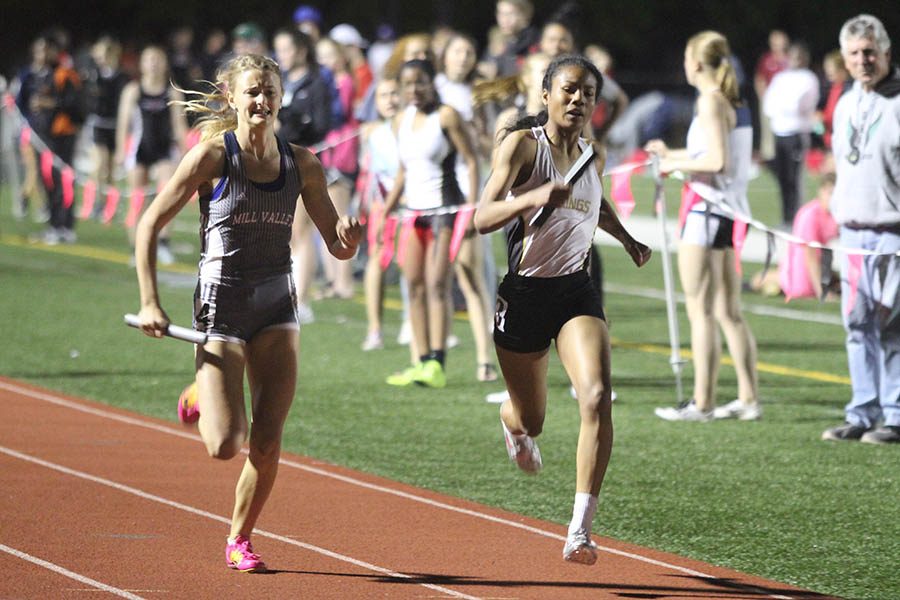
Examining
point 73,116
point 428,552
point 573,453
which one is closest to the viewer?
point 428,552

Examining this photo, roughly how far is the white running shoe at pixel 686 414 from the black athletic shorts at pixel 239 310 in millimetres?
4350

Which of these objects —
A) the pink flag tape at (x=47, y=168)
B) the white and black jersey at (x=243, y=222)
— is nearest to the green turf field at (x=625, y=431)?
the white and black jersey at (x=243, y=222)

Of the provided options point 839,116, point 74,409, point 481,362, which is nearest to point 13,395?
point 74,409

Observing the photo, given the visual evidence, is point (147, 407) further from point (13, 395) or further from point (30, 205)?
point (30, 205)

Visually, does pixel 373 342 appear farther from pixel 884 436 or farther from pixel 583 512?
pixel 583 512

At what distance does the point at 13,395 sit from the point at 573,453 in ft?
12.4

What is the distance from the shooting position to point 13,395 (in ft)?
36.1

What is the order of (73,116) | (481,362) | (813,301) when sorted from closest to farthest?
1. (481,362)
2. (813,301)
3. (73,116)

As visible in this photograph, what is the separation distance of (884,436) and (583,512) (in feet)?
12.1

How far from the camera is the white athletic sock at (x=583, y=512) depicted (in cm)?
645

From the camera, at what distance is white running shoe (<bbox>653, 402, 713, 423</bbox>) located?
10.4 m

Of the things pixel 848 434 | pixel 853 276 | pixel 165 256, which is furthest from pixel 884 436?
pixel 165 256

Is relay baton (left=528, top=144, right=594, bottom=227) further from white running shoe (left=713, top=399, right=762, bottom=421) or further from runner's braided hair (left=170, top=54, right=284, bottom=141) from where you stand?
white running shoe (left=713, top=399, right=762, bottom=421)

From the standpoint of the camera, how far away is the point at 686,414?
10445 millimetres
